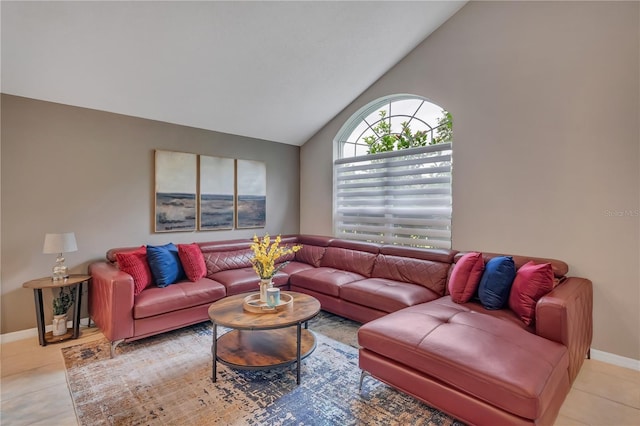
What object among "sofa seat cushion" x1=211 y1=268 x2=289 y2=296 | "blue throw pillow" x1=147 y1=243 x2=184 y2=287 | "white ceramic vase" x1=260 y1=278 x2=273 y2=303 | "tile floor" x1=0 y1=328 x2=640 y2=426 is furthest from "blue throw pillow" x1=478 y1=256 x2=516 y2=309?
"blue throw pillow" x1=147 y1=243 x2=184 y2=287

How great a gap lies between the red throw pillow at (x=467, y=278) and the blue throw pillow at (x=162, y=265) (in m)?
2.88

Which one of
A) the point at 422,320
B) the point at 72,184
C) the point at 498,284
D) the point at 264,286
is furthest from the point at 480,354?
the point at 72,184

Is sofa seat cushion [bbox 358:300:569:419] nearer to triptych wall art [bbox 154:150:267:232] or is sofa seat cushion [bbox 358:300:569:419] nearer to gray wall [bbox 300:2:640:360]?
gray wall [bbox 300:2:640:360]

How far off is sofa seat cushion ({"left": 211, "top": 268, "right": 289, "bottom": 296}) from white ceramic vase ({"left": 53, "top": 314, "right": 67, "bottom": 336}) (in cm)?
146

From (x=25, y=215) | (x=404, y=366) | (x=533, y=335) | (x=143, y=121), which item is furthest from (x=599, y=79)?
(x=25, y=215)

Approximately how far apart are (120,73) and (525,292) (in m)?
4.14

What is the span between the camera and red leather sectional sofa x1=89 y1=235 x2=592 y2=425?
5.29 feet

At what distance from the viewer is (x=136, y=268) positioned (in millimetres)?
3068

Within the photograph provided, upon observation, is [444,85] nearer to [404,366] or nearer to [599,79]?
[599,79]

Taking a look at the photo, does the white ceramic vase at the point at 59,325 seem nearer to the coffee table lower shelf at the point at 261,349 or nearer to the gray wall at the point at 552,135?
the coffee table lower shelf at the point at 261,349

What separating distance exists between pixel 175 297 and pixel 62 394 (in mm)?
1045

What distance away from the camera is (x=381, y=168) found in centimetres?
435

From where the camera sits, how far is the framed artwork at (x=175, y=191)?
386 centimetres

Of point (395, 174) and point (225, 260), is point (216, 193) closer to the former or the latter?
point (225, 260)
